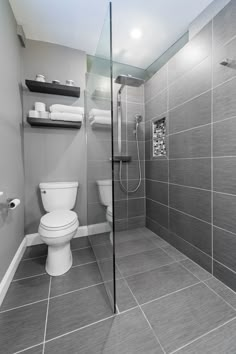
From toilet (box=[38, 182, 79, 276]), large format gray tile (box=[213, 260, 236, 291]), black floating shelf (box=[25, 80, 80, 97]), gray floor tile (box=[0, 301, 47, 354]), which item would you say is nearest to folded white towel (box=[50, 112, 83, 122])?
black floating shelf (box=[25, 80, 80, 97])

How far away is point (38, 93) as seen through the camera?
5.95ft

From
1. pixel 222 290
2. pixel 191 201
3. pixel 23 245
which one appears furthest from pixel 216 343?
pixel 23 245

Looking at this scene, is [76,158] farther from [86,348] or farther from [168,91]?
[86,348]

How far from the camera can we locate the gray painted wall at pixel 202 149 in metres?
1.16

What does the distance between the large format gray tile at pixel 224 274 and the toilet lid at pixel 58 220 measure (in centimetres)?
126

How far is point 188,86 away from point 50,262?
2.08 metres

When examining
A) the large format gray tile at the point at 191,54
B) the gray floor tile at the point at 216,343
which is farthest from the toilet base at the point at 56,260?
the large format gray tile at the point at 191,54

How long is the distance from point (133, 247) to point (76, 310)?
0.91m

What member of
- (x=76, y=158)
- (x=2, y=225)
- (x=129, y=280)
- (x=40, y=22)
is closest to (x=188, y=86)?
(x=76, y=158)

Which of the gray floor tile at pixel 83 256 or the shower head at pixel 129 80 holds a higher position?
the shower head at pixel 129 80

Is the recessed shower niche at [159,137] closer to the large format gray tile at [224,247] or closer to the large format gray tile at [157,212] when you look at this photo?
the large format gray tile at [157,212]

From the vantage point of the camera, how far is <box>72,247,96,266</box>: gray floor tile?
5.07 ft

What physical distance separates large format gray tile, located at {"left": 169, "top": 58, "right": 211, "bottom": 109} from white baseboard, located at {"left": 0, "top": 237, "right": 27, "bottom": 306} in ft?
7.19

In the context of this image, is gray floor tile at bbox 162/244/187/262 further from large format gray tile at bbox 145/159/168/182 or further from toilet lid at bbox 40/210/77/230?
toilet lid at bbox 40/210/77/230
